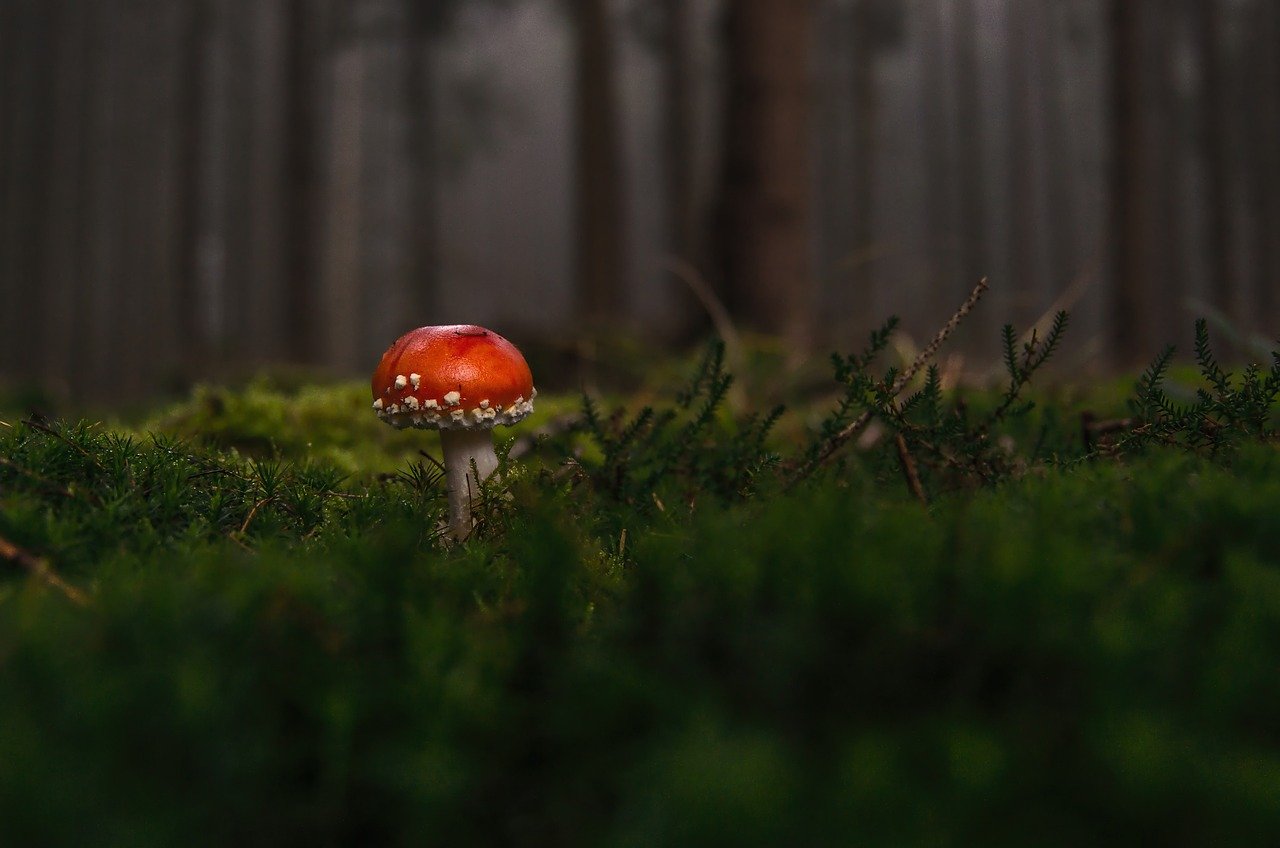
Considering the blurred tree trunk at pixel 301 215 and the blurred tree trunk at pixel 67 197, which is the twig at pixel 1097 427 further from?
the blurred tree trunk at pixel 67 197

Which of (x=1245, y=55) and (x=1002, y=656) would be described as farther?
(x=1245, y=55)

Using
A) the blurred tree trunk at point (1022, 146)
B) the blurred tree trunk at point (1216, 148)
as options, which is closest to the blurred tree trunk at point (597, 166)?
the blurred tree trunk at point (1216, 148)

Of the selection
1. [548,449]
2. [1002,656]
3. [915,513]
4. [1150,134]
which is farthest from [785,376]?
[1150,134]

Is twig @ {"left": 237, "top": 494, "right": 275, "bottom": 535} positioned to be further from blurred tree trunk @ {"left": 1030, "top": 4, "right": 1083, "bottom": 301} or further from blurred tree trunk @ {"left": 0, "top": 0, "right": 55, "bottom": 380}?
blurred tree trunk @ {"left": 1030, "top": 4, "right": 1083, "bottom": 301}

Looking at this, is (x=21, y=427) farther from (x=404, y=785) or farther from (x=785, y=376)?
(x=785, y=376)

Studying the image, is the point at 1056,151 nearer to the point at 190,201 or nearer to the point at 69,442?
the point at 190,201

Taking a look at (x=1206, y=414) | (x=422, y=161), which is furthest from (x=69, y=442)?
(x=422, y=161)

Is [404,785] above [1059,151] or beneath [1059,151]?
beneath
